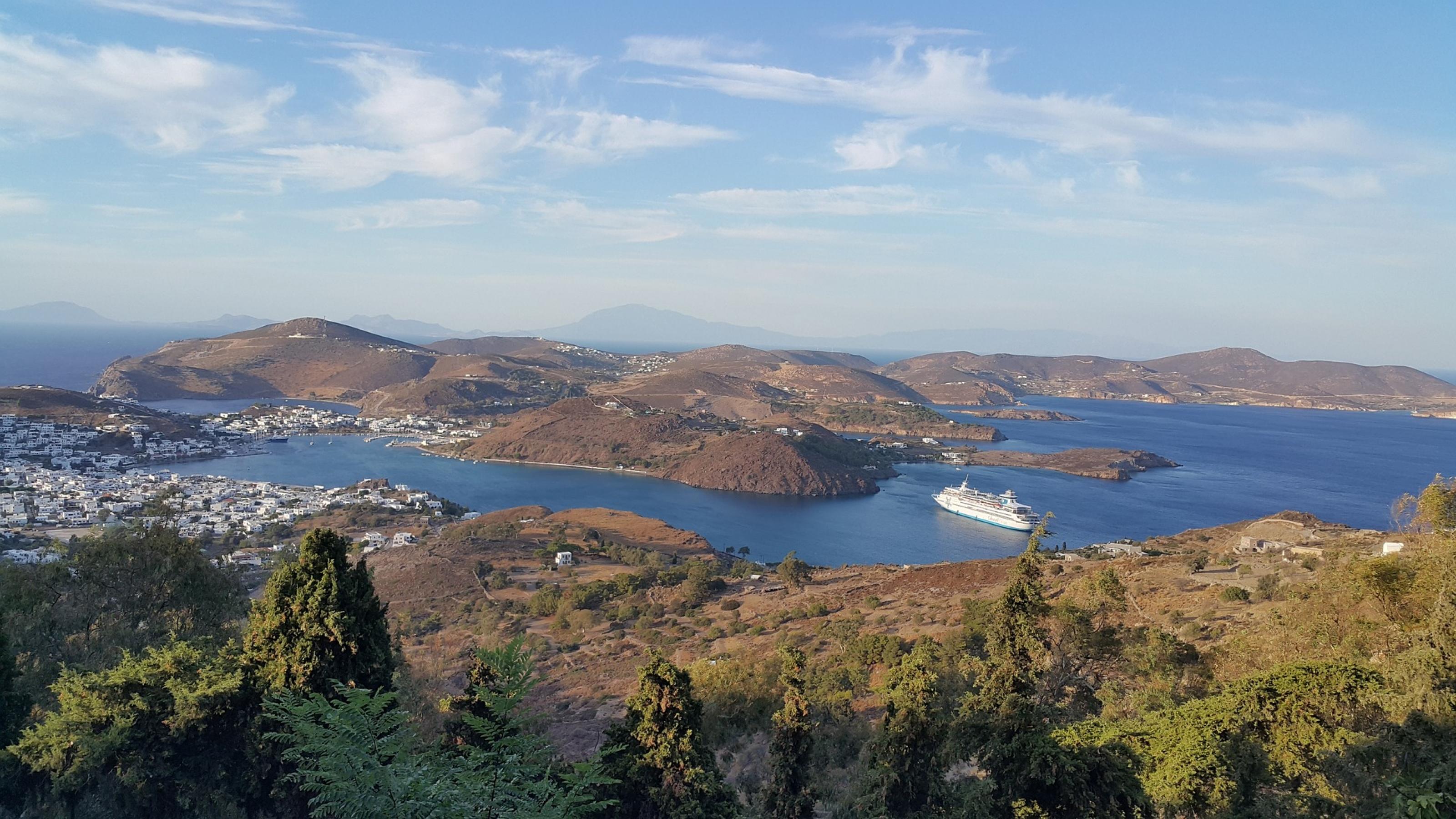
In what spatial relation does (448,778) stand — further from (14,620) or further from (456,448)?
(456,448)

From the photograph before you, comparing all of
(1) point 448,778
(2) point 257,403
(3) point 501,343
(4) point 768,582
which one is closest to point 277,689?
(1) point 448,778

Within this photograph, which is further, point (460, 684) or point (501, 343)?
point (501, 343)

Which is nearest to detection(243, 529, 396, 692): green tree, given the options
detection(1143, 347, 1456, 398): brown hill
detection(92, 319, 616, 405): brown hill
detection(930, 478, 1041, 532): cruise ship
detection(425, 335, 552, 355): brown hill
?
detection(930, 478, 1041, 532): cruise ship

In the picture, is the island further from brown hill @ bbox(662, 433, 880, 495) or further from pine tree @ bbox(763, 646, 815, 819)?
pine tree @ bbox(763, 646, 815, 819)

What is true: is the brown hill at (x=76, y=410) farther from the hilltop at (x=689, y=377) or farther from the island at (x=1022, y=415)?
the island at (x=1022, y=415)

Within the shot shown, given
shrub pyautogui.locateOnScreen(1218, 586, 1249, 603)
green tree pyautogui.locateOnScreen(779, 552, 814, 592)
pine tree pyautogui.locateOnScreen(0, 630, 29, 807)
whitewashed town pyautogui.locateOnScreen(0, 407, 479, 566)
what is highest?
pine tree pyautogui.locateOnScreen(0, 630, 29, 807)
